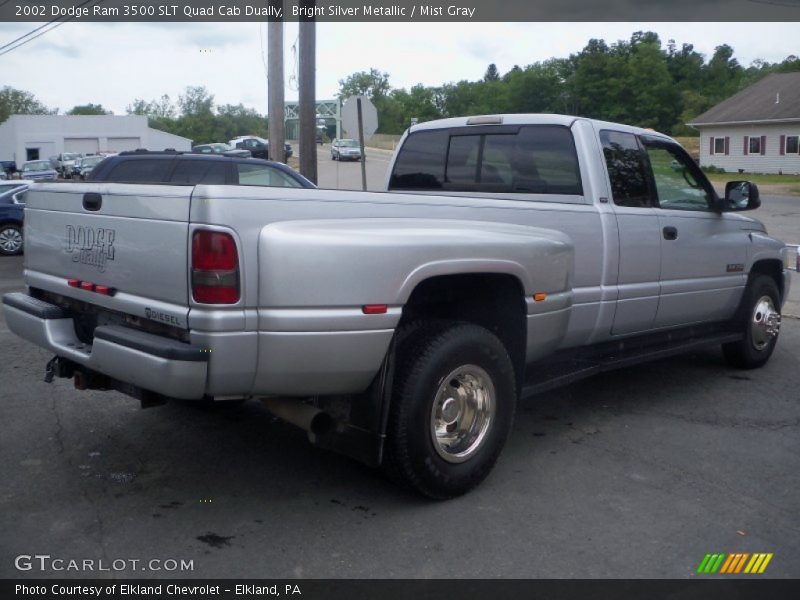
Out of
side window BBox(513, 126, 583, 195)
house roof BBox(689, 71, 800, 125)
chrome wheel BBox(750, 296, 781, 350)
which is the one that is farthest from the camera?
house roof BBox(689, 71, 800, 125)

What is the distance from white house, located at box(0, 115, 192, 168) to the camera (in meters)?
→ 72.2

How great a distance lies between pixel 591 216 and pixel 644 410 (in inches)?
68.3

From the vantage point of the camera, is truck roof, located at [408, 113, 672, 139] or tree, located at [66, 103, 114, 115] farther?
tree, located at [66, 103, 114, 115]

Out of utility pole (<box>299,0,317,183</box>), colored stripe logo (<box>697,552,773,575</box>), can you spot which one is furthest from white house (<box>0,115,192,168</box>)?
colored stripe logo (<box>697,552,773,575</box>)

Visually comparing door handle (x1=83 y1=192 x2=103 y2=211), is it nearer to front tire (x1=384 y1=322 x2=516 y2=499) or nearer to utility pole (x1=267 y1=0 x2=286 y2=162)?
front tire (x1=384 y1=322 x2=516 y2=499)

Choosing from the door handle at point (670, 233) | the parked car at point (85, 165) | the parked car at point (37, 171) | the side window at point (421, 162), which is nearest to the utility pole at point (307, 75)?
the side window at point (421, 162)

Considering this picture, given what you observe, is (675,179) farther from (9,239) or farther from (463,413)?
(9,239)

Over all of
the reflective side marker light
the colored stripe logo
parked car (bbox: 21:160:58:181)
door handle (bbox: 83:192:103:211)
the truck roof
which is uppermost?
parked car (bbox: 21:160:58:181)

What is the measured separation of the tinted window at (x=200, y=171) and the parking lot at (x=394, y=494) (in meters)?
4.99

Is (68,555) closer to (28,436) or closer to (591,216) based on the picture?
(28,436)

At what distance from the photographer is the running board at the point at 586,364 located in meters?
5.27

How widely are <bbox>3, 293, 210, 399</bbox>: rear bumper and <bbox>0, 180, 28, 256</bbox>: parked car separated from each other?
14.1 meters

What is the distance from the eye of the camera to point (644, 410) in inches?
253
